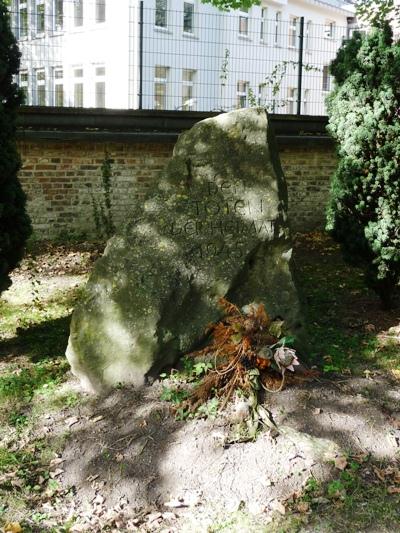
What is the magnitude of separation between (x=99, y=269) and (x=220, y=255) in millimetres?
982

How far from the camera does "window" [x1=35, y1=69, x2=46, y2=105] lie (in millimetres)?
14505

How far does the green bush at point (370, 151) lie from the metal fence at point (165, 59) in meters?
4.28

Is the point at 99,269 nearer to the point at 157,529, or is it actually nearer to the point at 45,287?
the point at 157,529

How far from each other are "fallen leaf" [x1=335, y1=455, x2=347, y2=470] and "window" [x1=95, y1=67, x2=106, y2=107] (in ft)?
57.3

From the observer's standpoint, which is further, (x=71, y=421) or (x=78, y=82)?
(x=78, y=82)

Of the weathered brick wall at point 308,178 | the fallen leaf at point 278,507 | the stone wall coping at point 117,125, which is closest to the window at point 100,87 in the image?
the stone wall coping at point 117,125

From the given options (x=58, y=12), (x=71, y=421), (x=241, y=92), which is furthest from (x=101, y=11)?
(x=71, y=421)

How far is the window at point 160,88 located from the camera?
13.1 metres

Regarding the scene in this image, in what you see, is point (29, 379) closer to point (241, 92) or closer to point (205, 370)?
point (205, 370)

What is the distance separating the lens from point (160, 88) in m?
15.9

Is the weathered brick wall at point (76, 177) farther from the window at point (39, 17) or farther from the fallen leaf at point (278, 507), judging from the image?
the window at point (39, 17)

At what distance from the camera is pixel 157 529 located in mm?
3881

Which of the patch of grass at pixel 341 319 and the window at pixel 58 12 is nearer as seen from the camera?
the patch of grass at pixel 341 319

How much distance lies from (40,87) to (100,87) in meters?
5.57
